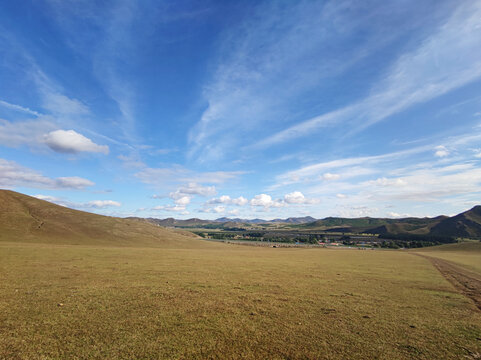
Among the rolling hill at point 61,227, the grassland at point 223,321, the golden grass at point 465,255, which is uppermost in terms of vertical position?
the rolling hill at point 61,227

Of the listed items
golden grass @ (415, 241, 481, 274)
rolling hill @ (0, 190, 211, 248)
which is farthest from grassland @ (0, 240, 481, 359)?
rolling hill @ (0, 190, 211, 248)

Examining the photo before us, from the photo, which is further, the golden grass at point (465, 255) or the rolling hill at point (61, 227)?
the rolling hill at point (61, 227)

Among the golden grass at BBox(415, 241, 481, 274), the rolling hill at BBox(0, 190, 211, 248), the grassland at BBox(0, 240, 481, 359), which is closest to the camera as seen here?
the grassland at BBox(0, 240, 481, 359)

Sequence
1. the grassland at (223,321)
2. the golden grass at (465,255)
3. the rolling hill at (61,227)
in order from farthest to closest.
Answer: the rolling hill at (61,227)
the golden grass at (465,255)
the grassland at (223,321)

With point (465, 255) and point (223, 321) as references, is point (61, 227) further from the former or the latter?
point (465, 255)

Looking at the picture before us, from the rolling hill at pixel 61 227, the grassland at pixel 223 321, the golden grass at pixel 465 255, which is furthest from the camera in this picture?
the rolling hill at pixel 61 227

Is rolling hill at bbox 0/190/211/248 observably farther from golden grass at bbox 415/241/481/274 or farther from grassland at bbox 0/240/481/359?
golden grass at bbox 415/241/481/274

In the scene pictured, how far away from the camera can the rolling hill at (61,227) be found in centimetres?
6994

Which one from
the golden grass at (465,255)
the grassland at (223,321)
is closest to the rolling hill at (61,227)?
the grassland at (223,321)

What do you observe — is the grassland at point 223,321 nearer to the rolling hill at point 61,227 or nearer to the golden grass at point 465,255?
the golden grass at point 465,255

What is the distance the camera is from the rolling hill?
69938 mm

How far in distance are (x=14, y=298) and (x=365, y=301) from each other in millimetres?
23596

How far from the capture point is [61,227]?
80.9 metres

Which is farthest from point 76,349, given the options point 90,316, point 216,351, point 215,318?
point 215,318
